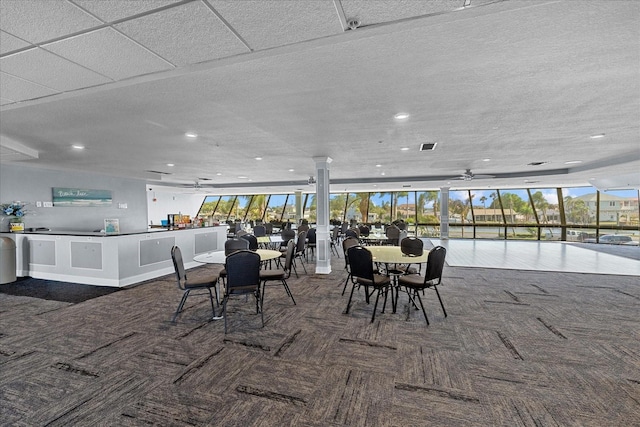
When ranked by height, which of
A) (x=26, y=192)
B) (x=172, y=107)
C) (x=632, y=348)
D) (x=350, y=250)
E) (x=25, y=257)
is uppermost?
(x=172, y=107)

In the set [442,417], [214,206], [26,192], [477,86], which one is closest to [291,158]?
[477,86]

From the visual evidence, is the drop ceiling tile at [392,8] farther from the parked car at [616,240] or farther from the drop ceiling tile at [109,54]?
the parked car at [616,240]

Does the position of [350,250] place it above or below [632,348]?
above

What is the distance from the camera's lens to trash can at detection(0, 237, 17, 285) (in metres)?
5.95

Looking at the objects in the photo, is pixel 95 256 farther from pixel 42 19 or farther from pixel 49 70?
pixel 42 19

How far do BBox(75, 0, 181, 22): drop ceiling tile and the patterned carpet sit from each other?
2782 millimetres

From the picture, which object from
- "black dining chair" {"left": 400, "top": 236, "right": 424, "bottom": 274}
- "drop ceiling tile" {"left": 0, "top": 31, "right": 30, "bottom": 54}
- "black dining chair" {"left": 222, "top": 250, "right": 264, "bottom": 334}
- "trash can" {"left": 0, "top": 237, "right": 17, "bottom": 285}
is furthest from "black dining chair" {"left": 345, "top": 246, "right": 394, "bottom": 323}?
"trash can" {"left": 0, "top": 237, "right": 17, "bottom": 285}

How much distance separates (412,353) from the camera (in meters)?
2.98

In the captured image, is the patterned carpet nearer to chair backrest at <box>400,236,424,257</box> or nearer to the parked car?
chair backrest at <box>400,236,424,257</box>

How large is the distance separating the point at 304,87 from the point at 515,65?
6.51ft

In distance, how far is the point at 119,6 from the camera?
172cm

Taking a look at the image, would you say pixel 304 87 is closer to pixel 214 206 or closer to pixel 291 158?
pixel 291 158

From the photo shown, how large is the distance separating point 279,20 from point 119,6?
3.19 feet

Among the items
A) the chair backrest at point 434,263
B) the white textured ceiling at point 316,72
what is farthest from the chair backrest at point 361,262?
the white textured ceiling at point 316,72
